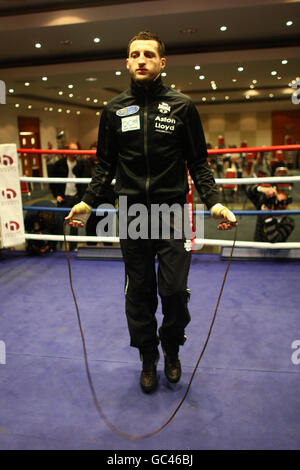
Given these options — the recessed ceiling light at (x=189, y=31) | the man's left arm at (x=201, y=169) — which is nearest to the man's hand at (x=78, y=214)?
the man's left arm at (x=201, y=169)

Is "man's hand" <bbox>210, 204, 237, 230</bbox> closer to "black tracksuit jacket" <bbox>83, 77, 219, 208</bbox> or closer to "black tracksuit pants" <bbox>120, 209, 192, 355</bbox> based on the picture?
"black tracksuit jacket" <bbox>83, 77, 219, 208</bbox>

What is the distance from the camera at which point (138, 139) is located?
150 centimetres

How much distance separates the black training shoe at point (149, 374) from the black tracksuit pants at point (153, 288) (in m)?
0.04

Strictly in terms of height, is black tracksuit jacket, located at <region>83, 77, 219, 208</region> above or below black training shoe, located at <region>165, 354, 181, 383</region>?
above

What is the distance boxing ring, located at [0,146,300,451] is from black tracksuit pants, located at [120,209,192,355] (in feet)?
0.75

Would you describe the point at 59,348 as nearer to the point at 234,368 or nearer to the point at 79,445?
the point at 79,445

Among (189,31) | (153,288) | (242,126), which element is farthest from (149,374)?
(242,126)

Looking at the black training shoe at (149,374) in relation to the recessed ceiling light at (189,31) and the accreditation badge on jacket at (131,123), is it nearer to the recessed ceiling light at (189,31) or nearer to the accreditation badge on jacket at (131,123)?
the accreditation badge on jacket at (131,123)

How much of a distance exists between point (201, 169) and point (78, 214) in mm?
539

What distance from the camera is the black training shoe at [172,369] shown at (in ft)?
5.52

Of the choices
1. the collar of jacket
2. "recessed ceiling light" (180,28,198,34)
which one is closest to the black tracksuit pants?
the collar of jacket

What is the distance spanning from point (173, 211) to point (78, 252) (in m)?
2.14

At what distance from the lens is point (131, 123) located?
1.49m

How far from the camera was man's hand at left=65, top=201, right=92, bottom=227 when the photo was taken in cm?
161
